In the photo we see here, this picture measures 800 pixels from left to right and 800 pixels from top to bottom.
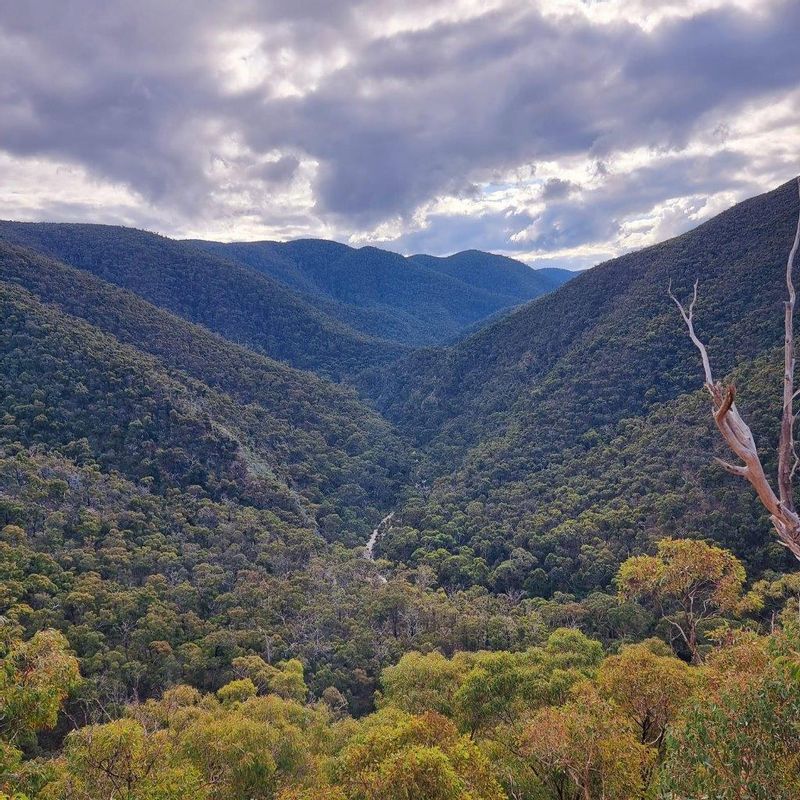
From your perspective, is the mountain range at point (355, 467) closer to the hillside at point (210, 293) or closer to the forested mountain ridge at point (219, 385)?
the forested mountain ridge at point (219, 385)

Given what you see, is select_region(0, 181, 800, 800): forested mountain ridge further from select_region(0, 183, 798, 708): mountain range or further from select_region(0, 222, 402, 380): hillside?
select_region(0, 222, 402, 380): hillside

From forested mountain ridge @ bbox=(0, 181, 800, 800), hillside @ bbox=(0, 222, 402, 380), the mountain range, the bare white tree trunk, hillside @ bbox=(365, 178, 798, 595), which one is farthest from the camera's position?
hillside @ bbox=(0, 222, 402, 380)

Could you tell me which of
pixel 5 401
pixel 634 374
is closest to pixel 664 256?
pixel 634 374

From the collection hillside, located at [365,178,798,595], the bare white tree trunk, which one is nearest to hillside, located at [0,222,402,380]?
hillside, located at [365,178,798,595]

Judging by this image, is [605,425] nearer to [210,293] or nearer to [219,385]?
[219,385]

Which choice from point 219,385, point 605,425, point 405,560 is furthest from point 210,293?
point 605,425

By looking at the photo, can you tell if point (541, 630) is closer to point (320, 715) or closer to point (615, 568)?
point (615, 568)
